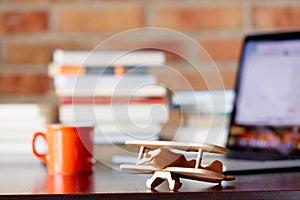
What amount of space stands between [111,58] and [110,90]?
7 centimetres

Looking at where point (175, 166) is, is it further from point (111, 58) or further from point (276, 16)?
point (276, 16)

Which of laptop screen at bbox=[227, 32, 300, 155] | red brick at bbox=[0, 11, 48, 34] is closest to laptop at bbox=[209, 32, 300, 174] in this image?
laptop screen at bbox=[227, 32, 300, 155]

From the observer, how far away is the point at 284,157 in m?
1.19

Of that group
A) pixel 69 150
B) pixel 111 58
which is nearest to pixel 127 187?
pixel 69 150

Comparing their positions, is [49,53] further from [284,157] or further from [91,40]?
[284,157]

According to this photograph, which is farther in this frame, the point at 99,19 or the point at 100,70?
the point at 99,19

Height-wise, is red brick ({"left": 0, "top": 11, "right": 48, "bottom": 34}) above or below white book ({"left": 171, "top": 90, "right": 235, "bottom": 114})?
above

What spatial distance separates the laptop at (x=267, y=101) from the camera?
1.22m

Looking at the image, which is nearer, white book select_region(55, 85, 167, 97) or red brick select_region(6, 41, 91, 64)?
white book select_region(55, 85, 167, 97)

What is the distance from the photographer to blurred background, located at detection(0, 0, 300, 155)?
4.96 ft

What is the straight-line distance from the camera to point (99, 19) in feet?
A: 4.98

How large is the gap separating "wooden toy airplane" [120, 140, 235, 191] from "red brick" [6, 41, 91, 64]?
709 millimetres

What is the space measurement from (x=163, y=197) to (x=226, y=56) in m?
0.80

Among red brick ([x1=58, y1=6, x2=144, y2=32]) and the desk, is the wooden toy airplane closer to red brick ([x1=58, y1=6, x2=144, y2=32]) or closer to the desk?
the desk
